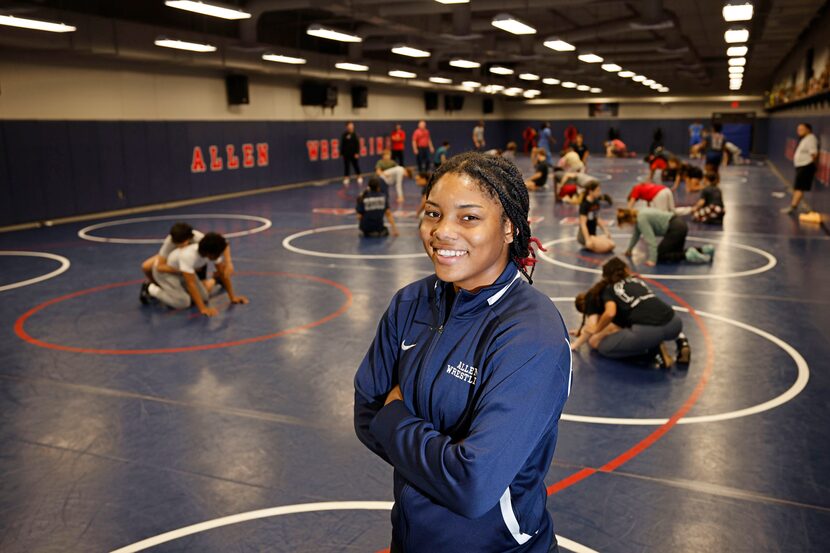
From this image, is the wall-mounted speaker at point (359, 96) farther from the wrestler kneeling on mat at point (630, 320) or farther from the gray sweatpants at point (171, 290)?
the wrestler kneeling on mat at point (630, 320)

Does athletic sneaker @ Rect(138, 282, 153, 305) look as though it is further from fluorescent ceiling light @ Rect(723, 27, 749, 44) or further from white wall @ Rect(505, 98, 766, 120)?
white wall @ Rect(505, 98, 766, 120)

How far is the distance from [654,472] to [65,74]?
16.2 m

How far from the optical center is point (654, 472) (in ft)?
15.0

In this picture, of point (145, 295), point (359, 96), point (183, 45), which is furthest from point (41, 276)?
point (359, 96)

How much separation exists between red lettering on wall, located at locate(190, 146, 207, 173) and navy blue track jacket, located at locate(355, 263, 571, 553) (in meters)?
19.3

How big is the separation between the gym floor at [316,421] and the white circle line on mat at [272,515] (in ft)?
0.04

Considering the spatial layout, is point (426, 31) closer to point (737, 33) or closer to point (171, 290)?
point (737, 33)

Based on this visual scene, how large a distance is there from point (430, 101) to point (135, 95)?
19064 mm

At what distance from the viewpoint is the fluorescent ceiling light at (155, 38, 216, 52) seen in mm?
15469

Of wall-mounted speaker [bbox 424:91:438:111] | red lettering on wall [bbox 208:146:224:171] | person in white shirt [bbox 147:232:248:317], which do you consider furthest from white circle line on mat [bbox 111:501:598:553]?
wall-mounted speaker [bbox 424:91:438:111]

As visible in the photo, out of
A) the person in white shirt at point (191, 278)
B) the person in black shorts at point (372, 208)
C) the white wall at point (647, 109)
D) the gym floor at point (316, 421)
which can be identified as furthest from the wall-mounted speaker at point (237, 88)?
the white wall at point (647, 109)

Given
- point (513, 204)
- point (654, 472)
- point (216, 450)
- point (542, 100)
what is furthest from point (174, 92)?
point (542, 100)

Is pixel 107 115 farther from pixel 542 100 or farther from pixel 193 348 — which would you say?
pixel 542 100

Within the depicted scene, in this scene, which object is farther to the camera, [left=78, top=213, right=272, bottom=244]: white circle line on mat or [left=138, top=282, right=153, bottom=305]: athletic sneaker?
[left=78, top=213, right=272, bottom=244]: white circle line on mat
